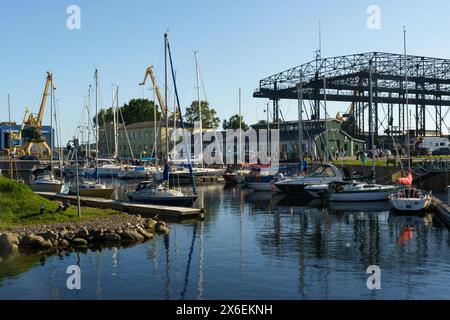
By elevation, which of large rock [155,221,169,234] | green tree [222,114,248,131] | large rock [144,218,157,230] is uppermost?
green tree [222,114,248,131]

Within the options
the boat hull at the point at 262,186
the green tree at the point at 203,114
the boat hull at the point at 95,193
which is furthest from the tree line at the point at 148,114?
the boat hull at the point at 95,193

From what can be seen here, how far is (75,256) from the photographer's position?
27.8m

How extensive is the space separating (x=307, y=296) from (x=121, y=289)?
7581 mm

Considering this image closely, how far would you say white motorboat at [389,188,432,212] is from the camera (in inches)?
1713

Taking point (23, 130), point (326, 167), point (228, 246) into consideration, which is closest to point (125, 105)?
point (23, 130)

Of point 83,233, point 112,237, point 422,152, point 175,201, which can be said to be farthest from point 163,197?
point 422,152

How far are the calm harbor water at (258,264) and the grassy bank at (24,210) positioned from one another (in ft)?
21.5

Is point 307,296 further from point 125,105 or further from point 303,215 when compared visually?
point 125,105

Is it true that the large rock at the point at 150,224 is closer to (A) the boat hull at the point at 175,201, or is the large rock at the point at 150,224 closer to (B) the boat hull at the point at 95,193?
(A) the boat hull at the point at 175,201

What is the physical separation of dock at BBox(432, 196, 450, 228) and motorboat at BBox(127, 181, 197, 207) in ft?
65.2

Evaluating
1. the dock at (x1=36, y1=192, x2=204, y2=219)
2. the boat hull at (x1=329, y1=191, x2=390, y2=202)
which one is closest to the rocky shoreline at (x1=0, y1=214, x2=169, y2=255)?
the dock at (x1=36, y1=192, x2=204, y2=219)

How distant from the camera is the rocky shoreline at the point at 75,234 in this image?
29.0 metres

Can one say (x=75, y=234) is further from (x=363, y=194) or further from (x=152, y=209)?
(x=363, y=194)

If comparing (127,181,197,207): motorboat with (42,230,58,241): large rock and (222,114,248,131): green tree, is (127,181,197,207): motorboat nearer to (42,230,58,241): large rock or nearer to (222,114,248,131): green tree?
(42,230,58,241): large rock
